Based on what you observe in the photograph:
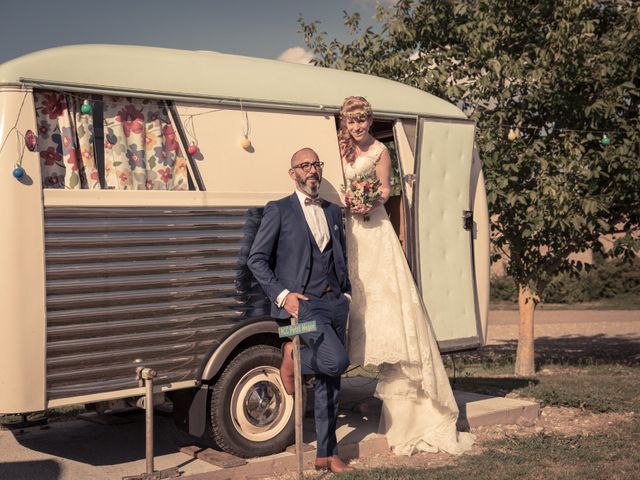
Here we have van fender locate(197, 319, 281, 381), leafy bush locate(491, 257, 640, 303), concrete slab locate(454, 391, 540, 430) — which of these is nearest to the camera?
van fender locate(197, 319, 281, 381)

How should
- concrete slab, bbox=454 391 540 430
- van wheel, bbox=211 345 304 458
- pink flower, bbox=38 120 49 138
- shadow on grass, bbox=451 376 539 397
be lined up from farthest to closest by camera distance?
shadow on grass, bbox=451 376 539 397 < concrete slab, bbox=454 391 540 430 < van wheel, bbox=211 345 304 458 < pink flower, bbox=38 120 49 138

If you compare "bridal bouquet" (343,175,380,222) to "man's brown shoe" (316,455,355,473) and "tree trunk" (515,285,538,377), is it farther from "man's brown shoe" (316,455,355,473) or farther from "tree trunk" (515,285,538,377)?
"tree trunk" (515,285,538,377)

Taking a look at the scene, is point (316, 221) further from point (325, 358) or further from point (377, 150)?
point (377, 150)

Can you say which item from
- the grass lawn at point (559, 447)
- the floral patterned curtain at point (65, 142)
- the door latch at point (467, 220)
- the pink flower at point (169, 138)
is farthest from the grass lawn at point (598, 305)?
the floral patterned curtain at point (65, 142)

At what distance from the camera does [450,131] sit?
7875 mm

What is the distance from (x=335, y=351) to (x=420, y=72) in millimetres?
6415

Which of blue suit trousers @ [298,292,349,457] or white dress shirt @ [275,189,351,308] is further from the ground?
white dress shirt @ [275,189,351,308]

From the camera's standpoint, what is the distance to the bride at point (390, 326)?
6.68 metres

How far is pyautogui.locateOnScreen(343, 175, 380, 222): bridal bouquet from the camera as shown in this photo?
21.9 feet

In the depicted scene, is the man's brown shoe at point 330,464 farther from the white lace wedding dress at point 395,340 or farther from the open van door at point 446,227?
the open van door at point 446,227

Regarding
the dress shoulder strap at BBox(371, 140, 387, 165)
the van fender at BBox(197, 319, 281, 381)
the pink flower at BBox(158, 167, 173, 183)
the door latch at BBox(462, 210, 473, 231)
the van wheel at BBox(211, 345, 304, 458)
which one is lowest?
the van wheel at BBox(211, 345, 304, 458)

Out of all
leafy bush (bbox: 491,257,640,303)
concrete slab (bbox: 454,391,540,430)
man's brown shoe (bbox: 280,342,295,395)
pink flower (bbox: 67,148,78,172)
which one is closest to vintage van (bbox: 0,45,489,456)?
pink flower (bbox: 67,148,78,172)

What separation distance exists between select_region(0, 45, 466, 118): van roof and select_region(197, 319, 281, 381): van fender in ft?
5.30

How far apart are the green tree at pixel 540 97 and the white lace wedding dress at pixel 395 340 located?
3776mm
